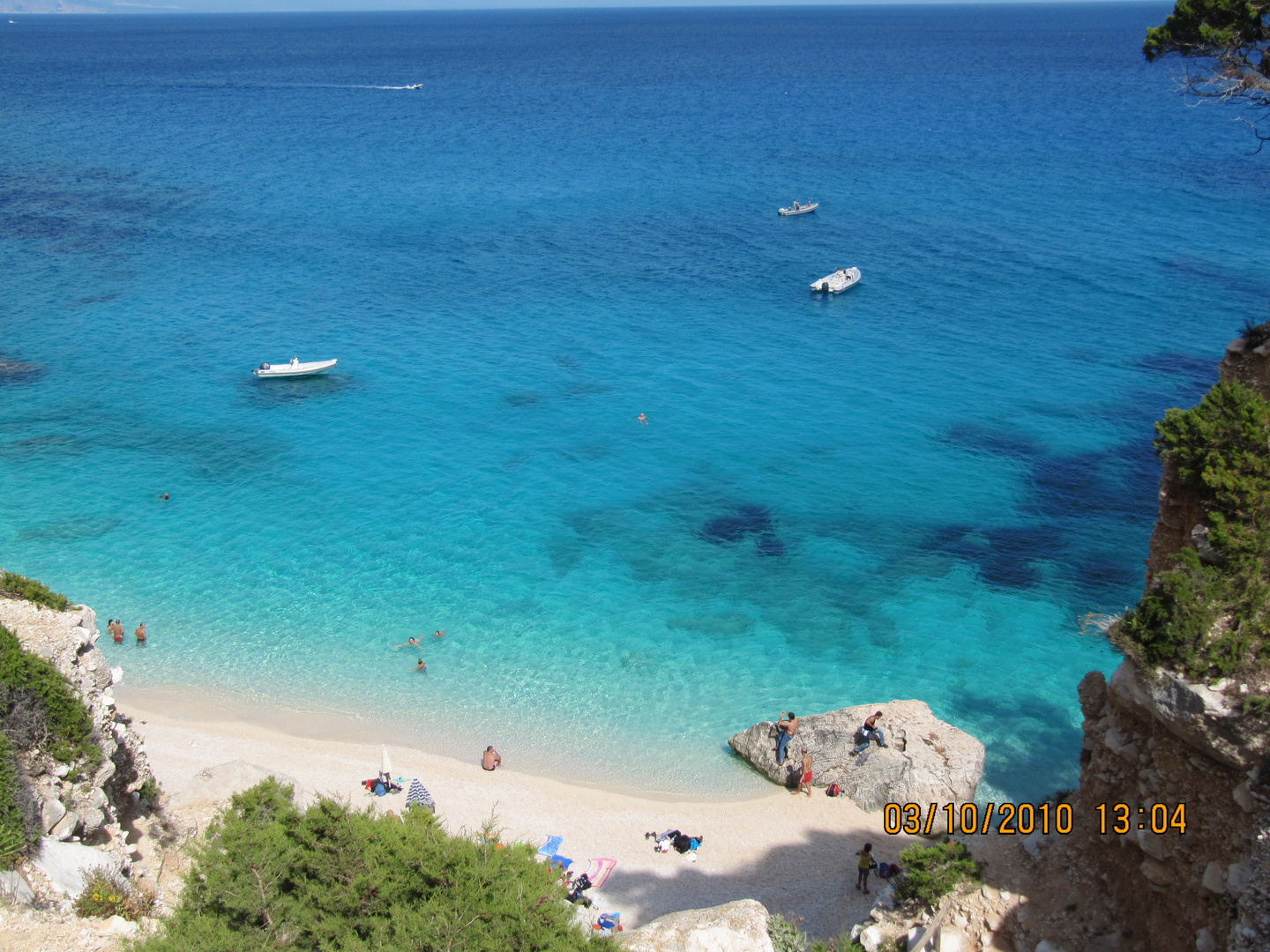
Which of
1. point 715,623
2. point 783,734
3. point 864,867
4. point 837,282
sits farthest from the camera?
point 837,282

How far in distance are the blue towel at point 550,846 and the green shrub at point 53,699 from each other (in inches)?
427

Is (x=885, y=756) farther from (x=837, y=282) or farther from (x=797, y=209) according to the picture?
(x=797, y=209)

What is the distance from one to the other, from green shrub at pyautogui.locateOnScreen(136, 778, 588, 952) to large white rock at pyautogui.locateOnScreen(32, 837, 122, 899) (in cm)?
186

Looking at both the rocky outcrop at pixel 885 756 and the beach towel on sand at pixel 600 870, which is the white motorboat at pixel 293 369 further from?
the beach towel on sand at pixel 600 870

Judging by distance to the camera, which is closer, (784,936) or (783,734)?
(784,936)

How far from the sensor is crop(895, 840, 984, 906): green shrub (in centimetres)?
1622

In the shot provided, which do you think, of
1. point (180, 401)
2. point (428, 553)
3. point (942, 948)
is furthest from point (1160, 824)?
point (180, 401)

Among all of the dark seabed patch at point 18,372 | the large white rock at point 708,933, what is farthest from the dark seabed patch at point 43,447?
the large white rock at point 708,933

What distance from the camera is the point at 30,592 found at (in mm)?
20438

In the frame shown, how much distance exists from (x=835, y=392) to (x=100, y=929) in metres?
42.7

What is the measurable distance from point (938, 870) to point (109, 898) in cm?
1493

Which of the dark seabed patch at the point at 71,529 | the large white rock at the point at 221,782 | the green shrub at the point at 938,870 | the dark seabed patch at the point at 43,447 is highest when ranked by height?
the green shrub at the point at 938,870

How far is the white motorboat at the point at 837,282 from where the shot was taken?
208ft

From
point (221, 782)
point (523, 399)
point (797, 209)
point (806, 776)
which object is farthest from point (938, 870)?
point (797, 209)
